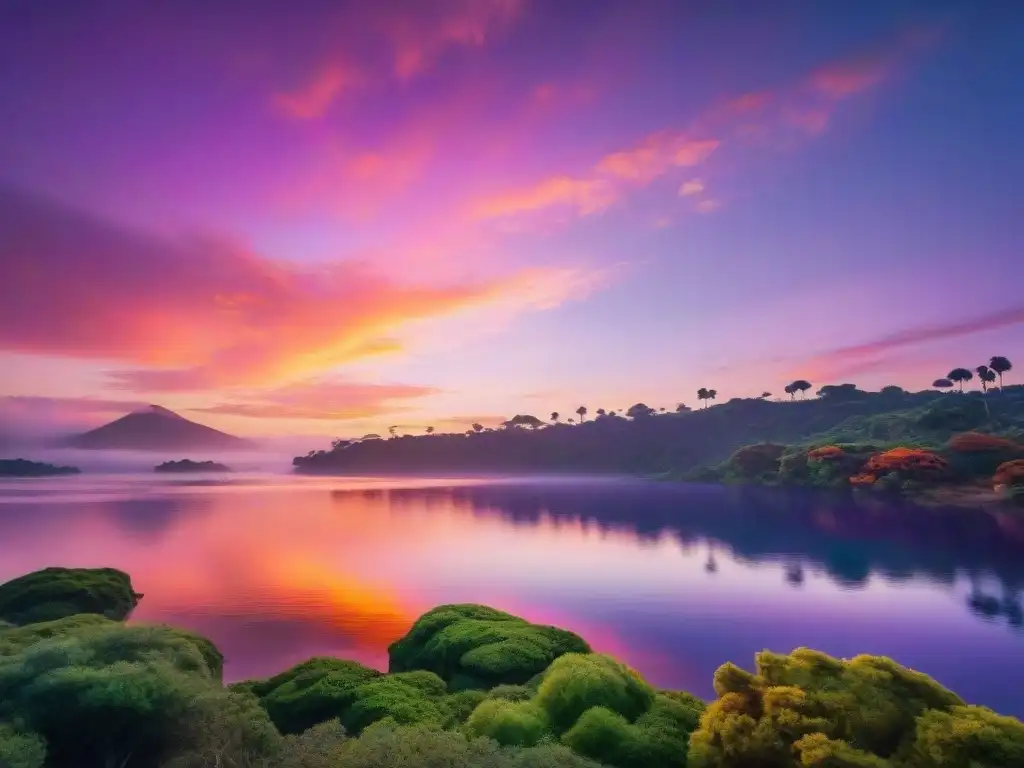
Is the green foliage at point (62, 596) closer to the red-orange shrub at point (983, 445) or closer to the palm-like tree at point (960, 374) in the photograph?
the red-orange shrub at point (983, 445)

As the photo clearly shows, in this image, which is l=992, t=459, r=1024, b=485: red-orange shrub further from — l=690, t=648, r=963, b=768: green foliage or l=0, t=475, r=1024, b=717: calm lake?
l=690, t=648, r=963, b=768: green foliage

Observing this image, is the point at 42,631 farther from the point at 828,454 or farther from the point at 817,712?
the point at 828,454

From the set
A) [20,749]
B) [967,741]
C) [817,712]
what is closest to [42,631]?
[20,749]

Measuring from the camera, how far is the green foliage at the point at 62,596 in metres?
23.1

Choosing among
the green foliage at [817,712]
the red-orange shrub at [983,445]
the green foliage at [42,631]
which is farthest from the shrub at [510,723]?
the red-orange shrub at [983,445]

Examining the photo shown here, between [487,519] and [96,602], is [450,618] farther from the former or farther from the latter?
[487,519]

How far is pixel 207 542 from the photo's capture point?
138ft

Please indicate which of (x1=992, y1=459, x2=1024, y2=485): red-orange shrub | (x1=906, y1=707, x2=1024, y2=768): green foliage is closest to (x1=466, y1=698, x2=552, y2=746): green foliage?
(x1=906, y1=707, x2=1024, y2=768): green foliage

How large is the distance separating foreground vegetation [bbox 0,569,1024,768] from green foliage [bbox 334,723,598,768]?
0.09 ft

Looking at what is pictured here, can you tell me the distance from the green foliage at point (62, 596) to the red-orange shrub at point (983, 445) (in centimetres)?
8309

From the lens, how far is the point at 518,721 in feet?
33.4

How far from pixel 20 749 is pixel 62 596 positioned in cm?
2110

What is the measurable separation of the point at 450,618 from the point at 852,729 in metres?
12.6

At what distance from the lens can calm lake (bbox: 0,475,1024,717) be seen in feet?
66.9
